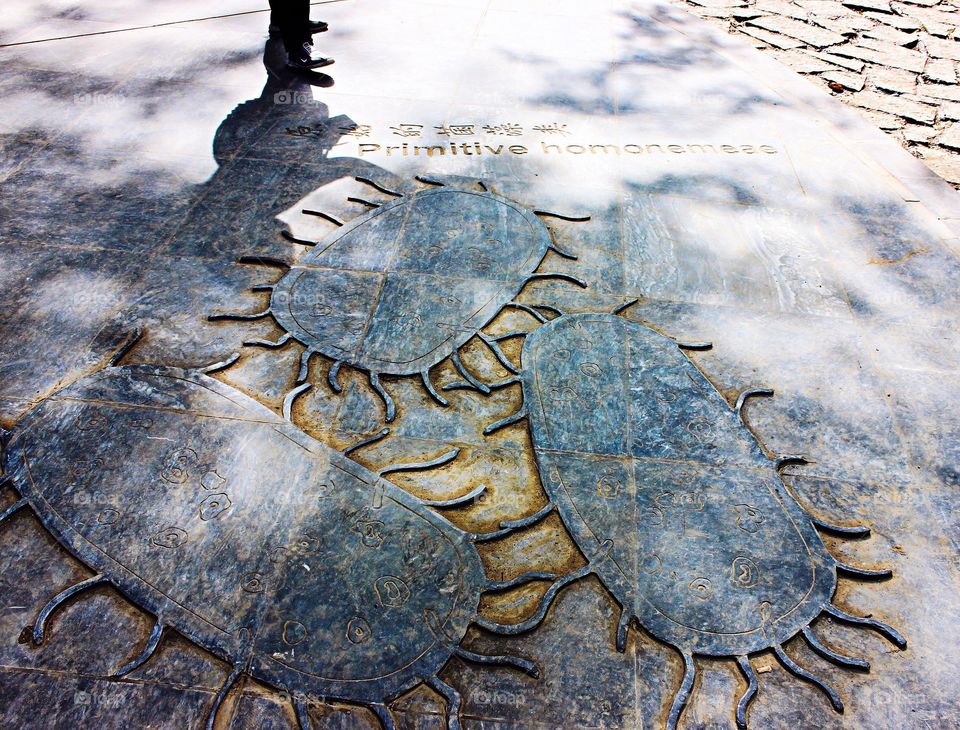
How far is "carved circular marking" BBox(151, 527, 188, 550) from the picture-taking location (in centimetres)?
243

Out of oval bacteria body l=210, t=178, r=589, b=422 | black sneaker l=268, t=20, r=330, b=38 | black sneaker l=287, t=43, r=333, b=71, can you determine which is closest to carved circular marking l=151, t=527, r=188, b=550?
oval bacteria body l=210, t=178, r=589, b=422

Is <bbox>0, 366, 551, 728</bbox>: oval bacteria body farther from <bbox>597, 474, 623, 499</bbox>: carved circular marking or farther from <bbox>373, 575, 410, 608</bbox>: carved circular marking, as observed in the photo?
<bbox>597, 474, 623, 499</bbox>: carved circular marking

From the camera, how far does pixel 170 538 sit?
8.03ft

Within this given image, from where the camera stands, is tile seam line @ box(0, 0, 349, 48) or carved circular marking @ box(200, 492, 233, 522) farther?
tile seam line @ box(0, 0, 349, 48)

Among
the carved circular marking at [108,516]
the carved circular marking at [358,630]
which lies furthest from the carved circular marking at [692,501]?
the carved circular marking at [108,516]

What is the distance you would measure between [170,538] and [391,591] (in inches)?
32.6

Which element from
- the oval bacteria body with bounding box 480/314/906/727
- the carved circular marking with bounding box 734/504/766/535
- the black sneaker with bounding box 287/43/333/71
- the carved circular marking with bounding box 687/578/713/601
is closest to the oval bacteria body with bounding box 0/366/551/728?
the oval bacteria body with bounding box 480/314/906/727

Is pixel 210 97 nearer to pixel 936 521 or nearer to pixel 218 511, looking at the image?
pixel 218 511

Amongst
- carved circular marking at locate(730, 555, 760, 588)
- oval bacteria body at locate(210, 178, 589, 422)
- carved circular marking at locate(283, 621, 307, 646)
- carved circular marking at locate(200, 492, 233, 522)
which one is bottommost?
carved circular marking at locate(283, 621, 307, 646)

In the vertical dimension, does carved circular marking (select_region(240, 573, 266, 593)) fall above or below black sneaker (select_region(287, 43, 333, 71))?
below

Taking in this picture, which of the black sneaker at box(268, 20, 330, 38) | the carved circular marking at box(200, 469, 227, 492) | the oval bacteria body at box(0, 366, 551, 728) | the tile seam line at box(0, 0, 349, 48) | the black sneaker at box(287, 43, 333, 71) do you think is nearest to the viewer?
the oval bacteria body at box(0, 366, 551, 728)

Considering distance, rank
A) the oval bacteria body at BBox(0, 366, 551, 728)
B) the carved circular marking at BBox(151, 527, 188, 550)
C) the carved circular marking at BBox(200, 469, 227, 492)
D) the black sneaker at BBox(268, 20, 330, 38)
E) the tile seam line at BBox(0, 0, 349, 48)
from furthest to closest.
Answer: the tile seam line at BBox(0, 0, 349, 48)
the black sneaker at BBox(268, 20, 330, 38)
the carved circular marking at BBox(200, 469, 227, 492)
the carved circular marking at BBox(151, 527, 188, 550)
the oval bacteria body at BBox(0, 366, 551, 728)

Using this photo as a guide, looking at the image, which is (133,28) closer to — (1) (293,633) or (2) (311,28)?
(2) (311,28)

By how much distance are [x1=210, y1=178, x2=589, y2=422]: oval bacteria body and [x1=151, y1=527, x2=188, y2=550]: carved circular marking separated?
2.86ft
